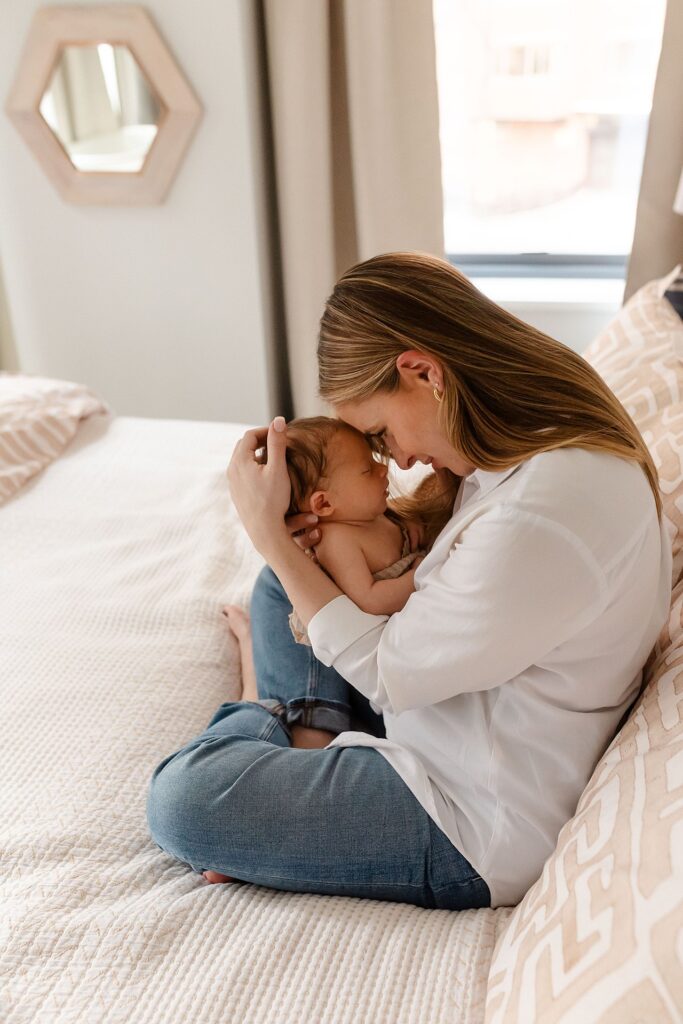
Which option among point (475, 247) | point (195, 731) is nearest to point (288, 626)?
point (195, 731)

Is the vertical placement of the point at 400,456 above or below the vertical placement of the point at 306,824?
above

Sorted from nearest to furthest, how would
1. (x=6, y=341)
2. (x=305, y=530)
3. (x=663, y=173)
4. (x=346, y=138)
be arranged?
(x=305, y=530) → (x=663, y=173) → (x=346, y=138) → (x=6, y=341)

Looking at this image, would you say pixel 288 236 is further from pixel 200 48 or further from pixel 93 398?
pixel 93 398

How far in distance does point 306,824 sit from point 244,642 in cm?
45

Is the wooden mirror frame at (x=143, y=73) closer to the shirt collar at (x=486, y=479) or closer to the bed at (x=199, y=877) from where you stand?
the bed at (x=199, y=877)

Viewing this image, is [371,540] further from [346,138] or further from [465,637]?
[346,138]

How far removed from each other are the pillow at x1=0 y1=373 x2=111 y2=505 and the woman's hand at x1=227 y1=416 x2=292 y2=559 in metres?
0.77

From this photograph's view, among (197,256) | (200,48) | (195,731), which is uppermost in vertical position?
(200,48)

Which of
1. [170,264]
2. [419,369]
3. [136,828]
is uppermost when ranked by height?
[419,369]

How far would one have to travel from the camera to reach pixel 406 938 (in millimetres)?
917

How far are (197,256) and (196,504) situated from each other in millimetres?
1102

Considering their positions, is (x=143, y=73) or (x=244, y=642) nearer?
(x=244, y=642)

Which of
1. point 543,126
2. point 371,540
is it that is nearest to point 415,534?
point 371,540

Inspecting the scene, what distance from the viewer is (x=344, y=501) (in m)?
1.25
